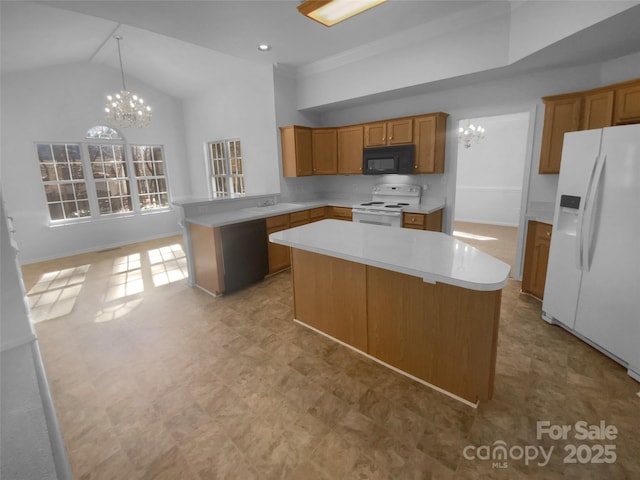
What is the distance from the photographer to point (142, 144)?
6523 millimetres

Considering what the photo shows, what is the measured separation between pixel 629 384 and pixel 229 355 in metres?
2.93

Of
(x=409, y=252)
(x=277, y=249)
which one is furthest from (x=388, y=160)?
(x=409, y=252)

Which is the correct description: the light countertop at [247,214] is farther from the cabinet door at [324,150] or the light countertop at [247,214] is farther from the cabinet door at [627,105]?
the cabinet door at [627,105]

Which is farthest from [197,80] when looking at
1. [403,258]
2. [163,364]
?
[403,258]

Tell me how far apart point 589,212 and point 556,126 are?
1335 mm

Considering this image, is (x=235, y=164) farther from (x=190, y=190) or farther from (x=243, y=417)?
(x=243, y=417)

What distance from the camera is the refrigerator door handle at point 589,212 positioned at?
2.28m

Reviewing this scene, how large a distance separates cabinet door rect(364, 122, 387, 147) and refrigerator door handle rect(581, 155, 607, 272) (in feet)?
8.74

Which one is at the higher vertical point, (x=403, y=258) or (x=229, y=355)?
(x=403, y=258)

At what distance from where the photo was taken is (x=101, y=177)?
6121mm

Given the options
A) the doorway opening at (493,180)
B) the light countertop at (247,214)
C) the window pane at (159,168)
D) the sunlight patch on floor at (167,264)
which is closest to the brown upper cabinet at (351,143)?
the light countertop at (247,214)

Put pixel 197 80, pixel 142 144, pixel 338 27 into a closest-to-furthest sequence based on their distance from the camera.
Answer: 1. pixel 338 27
2. pixel 197 80
3. pixel 142 144

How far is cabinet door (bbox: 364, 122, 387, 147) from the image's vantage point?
4.51 metres

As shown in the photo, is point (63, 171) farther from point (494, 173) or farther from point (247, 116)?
point (494, 173)
